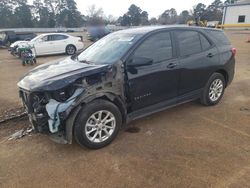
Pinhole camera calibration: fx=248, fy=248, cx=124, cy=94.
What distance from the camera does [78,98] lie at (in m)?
3.48

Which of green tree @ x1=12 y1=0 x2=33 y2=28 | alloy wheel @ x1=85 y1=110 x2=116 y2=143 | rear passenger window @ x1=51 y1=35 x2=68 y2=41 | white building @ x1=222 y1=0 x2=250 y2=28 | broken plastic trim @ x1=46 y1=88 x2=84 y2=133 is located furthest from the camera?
green tree @ x1=12 y1=0 x2=33 y2=28

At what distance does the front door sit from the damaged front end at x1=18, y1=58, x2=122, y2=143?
15.7 inches

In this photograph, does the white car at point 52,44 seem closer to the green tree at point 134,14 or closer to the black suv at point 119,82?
the black suv at point 119,82

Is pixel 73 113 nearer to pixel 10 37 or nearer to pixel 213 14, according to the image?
pixel 10 37

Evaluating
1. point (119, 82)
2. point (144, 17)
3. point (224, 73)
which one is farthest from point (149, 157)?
point (144, 17)

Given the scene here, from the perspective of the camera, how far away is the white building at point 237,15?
157ft

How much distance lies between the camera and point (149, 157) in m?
3.56

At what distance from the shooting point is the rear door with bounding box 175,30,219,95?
467cm

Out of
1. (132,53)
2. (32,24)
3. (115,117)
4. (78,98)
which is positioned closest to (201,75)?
→ (132,53)

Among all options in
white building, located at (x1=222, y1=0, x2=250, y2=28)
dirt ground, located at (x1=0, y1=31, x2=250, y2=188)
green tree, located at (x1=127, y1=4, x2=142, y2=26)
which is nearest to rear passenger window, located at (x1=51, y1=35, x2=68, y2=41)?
dirt ground, located at (x1=0, y1=31, x2=250, y2=188)

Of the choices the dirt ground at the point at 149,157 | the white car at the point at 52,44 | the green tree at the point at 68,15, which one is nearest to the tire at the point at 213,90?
the dirt ground at the point at 149,157

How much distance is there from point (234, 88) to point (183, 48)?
3.06m

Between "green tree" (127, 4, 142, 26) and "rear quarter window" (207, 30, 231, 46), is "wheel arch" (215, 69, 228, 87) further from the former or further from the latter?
"green tree" (127, 4, 142, 26)

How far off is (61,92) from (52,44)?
43.4 ft
